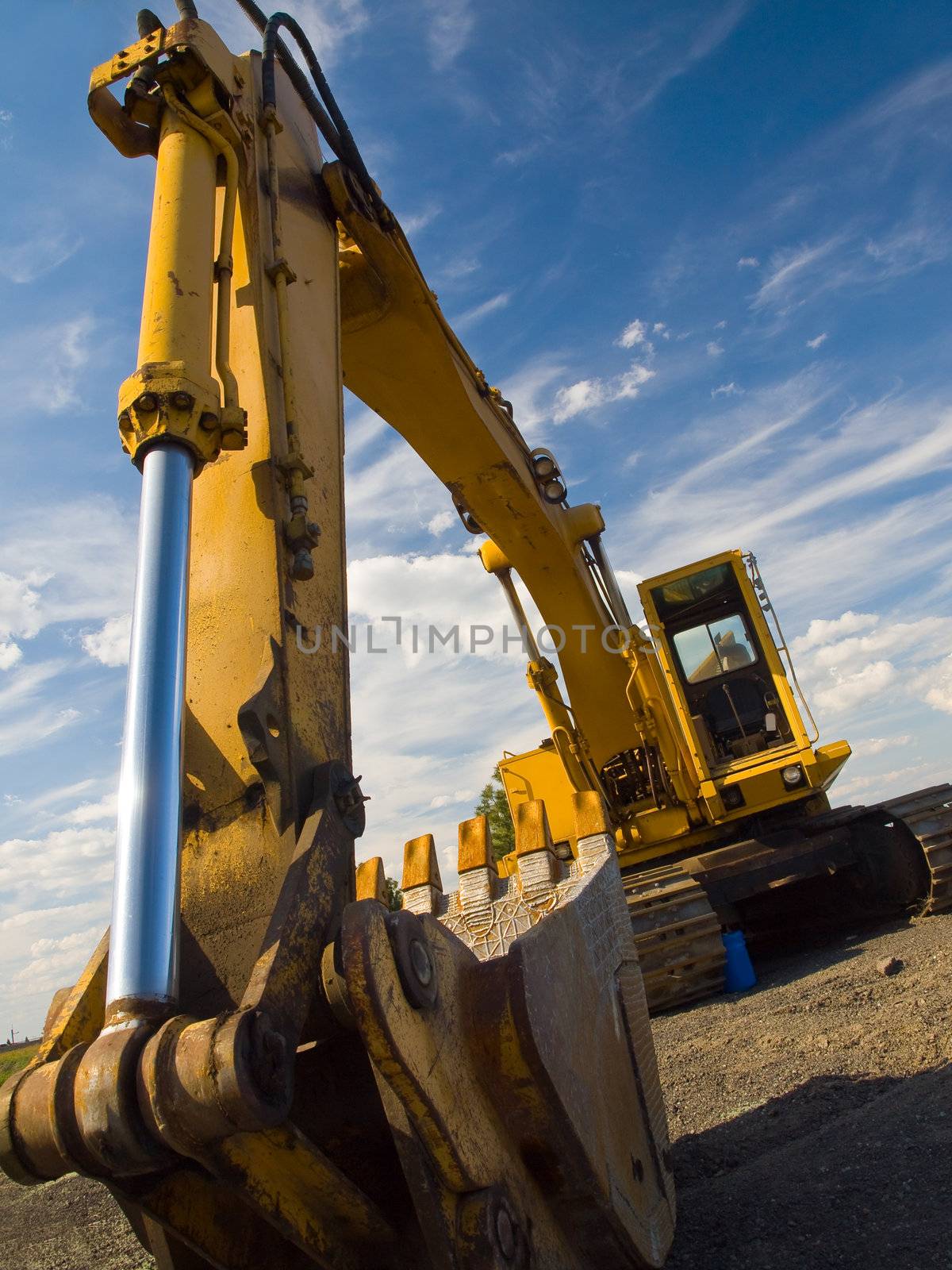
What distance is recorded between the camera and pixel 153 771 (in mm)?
1776

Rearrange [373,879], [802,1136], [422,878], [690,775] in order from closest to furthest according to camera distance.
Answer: [802,1136] → [422,878] → [373,879] → [690,775]

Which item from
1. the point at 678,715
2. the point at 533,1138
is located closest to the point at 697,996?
the point at 678,715

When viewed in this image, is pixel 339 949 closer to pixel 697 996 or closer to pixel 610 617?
pixel 697 996

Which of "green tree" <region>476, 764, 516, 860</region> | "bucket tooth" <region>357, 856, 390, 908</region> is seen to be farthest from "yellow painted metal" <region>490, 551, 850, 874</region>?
"green tree" <region>476, 764, 516, 860</region>

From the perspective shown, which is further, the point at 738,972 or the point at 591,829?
the point at 738,972

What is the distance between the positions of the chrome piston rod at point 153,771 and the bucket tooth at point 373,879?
2490mm

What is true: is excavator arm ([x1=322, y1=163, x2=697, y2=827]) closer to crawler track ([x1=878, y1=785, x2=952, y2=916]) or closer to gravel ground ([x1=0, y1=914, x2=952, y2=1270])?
crawler track ([x1=878, y1=785, x2=952, y2=916])

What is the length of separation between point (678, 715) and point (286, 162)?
17.5ft

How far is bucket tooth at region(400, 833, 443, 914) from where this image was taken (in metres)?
3.71

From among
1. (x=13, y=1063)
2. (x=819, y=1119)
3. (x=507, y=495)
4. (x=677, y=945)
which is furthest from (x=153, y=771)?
(x=13, y=1063)

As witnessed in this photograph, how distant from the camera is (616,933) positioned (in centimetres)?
298

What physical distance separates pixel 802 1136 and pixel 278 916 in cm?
256

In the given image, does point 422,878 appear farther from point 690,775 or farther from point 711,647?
point 711,647

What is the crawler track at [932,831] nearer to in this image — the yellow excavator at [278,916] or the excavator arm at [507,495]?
the excavator arm at [507,495]
